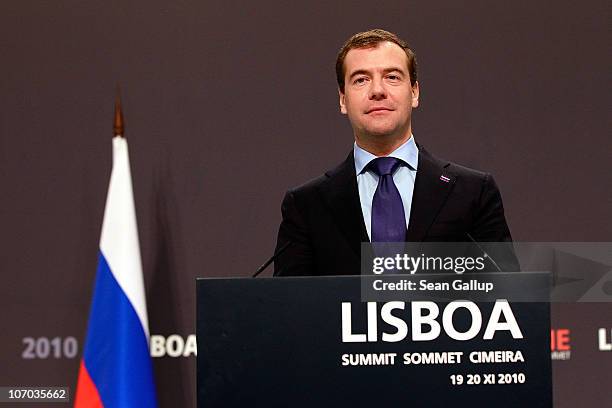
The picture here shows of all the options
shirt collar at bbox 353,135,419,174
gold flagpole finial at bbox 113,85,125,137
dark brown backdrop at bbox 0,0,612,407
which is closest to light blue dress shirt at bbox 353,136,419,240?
shirt collar at bbox 353,135,419,174

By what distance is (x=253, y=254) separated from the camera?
148 inches

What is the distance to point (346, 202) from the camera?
7.84 feet

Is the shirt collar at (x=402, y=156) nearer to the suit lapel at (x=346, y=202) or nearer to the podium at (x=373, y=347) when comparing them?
the suit lapel at (x=346, y=202)

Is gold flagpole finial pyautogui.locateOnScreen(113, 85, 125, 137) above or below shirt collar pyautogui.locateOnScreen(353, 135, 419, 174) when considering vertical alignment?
above

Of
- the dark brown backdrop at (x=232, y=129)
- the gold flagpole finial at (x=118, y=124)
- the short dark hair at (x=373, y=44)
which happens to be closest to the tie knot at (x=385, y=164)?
the short dark hair at (x=373, y=44)

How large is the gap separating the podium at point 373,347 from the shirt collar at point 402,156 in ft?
2.16

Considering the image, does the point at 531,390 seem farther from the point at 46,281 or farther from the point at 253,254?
the point at 46,281

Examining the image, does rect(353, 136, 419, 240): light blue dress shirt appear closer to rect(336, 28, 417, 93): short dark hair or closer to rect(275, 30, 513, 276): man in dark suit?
rect(275, 30, 513, 276): man in dark suit

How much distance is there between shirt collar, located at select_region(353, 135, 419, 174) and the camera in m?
2.41

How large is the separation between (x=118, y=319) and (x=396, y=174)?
5.17 ft

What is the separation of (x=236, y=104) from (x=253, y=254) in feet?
2.11

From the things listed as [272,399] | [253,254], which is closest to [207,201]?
[253,254]

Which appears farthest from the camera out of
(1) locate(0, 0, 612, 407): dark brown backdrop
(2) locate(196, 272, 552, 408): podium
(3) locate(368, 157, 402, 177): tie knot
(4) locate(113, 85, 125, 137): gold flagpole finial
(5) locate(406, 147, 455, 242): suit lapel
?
(1) locate(0, 0, 612, 407): dark brown backdrop

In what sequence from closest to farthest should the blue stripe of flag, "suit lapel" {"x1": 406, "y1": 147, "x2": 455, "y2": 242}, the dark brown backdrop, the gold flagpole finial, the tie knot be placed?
1. "suit lapel" {"x1": 406, "y1": 147, "x2": 455, "y2": 242}
2. the tie knot
3. the blue stripe of flag
4. the gold flagpole finial
5. the dark brown backdrop
